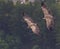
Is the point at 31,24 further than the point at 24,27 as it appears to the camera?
No

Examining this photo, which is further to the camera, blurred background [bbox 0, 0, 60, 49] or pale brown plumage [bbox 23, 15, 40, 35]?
blurred background [bbox 0, 0, 60, 49]

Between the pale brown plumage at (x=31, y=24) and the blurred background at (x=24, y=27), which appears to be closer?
the pale brown plumage at (x=31, y=24)
